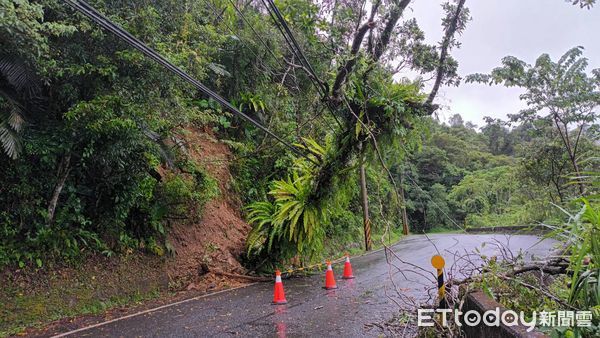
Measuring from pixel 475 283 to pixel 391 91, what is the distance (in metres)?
4.58

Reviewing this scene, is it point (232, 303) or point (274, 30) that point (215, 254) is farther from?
Result: point (274, 30)

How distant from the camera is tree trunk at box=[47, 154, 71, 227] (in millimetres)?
7266

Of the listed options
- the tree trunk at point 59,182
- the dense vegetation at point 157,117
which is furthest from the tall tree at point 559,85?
the tree trunk at point 59,182

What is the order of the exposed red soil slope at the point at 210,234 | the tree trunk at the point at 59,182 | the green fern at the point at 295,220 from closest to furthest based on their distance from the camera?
the tree trunk at the point at 59,182 < the green fern at the point at 295,220 < the exposed red soil slope at the point at 210,234

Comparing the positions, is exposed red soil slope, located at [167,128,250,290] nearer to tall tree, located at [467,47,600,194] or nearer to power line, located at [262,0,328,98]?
power line, located at [262,0,328,98]

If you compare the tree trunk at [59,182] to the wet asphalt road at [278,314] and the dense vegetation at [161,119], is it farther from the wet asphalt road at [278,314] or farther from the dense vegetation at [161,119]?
the wet asphalt road at [278,314]

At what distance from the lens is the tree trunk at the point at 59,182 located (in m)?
7.27

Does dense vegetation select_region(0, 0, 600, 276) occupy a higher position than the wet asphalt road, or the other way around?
dense vegetation select_region(0, 0, 600, 276)

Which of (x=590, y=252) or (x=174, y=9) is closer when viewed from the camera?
(x=590, y=252)

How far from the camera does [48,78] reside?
6.59 meters

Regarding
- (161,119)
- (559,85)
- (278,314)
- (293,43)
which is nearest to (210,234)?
(161,119)

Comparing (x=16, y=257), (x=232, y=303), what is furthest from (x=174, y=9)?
(x=232, y=303)

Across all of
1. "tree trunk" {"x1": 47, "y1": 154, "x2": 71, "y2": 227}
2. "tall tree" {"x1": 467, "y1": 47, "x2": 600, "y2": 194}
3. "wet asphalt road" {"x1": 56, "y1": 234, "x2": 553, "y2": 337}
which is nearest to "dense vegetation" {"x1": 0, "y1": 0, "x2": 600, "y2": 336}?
"tree trunk" {"x1": 47, "y1": 154, "x2": 71, "y2": 227}

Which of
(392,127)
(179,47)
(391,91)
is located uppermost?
(179,47)
